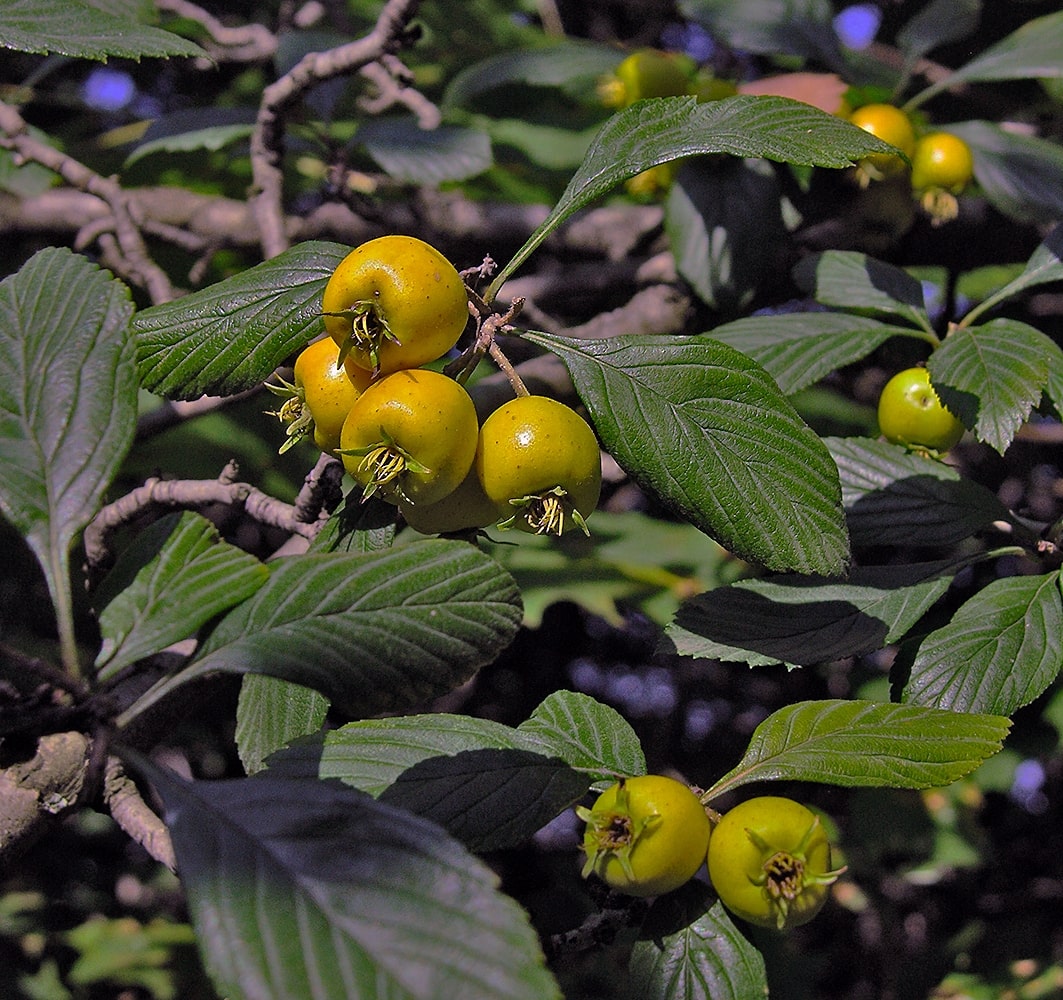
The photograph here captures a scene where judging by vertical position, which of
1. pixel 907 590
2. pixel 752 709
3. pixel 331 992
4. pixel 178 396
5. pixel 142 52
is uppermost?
Answer: pixel 142 52

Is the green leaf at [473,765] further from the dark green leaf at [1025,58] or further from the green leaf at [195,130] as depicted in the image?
the dark green leaf at [1025,58]

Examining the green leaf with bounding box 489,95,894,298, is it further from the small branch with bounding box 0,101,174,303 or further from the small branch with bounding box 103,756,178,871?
the small branch with bounding box 0,101,174,303

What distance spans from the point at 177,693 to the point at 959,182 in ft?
5.43

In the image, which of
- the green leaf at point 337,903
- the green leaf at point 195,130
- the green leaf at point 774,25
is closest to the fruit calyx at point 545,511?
the green leaf at point 337,903

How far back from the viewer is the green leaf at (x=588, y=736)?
3.54 ft

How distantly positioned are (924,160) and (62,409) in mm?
1622

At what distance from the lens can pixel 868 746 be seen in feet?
3.34

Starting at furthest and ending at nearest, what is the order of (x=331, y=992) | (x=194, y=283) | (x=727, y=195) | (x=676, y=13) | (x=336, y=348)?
(x=676, y=13) < (x=194, y=283) < (x=727, y=195) < (x=336, y=348) < (x=331, y=992)

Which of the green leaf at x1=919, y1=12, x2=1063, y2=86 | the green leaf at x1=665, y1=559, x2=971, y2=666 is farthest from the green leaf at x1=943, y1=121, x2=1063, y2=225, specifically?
the green leaf at x1=665, y1=559, x2=971, y2=666

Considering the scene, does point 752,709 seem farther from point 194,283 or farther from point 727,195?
point 194,283

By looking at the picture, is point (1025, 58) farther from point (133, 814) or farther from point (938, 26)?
point (133, 814)

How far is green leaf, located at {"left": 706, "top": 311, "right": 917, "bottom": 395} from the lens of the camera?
4.87 feet

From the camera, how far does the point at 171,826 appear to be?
0.75 m

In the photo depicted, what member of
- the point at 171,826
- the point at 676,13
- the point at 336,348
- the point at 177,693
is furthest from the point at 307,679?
the point at 676,13
